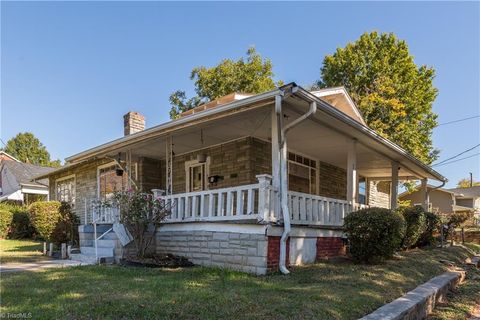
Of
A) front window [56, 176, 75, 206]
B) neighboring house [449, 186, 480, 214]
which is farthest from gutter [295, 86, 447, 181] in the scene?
neighboring house [449, 186, 480, 214]

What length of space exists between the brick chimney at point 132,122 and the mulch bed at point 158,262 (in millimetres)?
7146

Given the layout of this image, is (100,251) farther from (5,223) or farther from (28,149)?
(28,149)

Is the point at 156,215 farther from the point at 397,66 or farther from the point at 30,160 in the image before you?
the point at 30,160

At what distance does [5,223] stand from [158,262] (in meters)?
14.0

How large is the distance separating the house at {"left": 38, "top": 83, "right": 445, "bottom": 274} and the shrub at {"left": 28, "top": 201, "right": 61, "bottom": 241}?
2.13m

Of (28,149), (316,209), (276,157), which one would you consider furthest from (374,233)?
(28,149)

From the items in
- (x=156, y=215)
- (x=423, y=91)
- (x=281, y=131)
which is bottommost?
(x=156, y=215)

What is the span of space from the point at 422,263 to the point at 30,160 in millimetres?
61900

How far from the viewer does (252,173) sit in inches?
407

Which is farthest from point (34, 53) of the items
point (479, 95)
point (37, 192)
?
point (479, 95)

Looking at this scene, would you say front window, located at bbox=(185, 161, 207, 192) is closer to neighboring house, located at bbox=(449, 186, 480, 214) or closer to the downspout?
the downspout

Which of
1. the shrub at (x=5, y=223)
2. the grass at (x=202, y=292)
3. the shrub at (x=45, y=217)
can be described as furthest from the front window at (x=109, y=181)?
the grass at (x=202, y=292)

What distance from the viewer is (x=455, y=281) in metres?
7.78

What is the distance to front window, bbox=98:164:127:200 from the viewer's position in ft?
46.3
